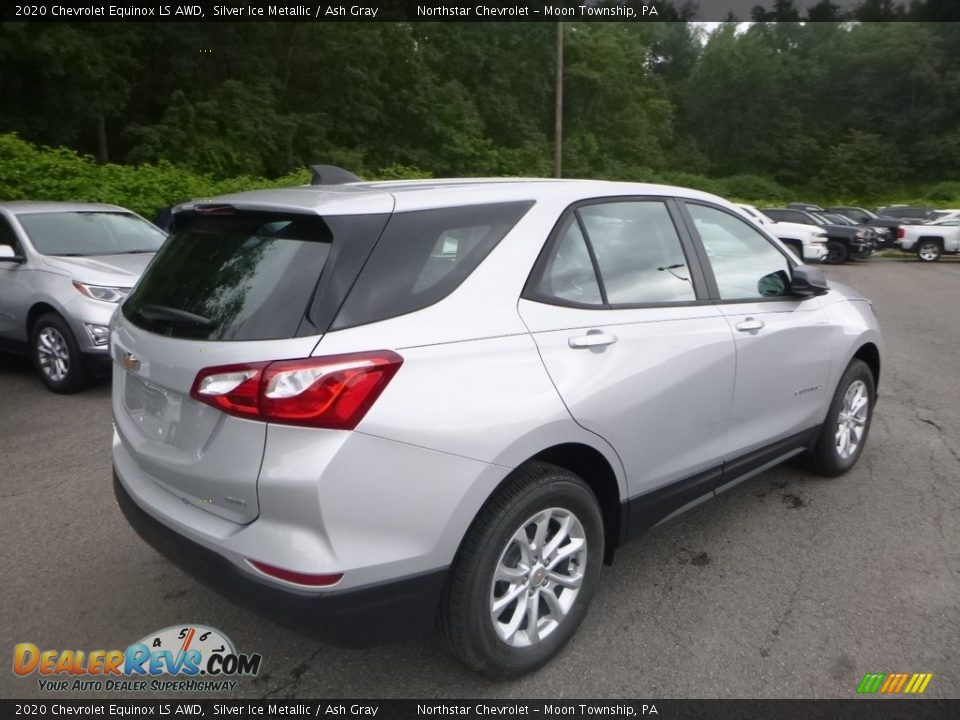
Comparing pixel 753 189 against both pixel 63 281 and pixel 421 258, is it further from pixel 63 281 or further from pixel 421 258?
pixel 421 258

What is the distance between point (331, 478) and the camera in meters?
2.18

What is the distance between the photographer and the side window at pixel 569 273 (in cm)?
277

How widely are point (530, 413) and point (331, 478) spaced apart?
684 mm

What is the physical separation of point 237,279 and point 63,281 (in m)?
4.78

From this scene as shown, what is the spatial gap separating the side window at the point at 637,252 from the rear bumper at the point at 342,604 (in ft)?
4.36

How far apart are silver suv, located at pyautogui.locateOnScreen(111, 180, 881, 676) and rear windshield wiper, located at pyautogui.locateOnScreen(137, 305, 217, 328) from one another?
0.6 inches

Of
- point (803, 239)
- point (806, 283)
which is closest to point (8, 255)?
point (806, 283)

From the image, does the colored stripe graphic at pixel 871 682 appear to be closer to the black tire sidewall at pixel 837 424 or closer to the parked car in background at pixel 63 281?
the black tire sidewall at pixel 837 424

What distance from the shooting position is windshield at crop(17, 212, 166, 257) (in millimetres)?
7074

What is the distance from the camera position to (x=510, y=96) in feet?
132

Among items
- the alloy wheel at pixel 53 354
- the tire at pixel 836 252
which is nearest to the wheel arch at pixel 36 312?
the alloy wheel at pixel 53 354

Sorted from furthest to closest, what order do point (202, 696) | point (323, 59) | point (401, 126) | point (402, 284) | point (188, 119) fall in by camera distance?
point (401, 126)
point (323, 59)
point (188, 119)
point (202, 696)
point (402, 284)

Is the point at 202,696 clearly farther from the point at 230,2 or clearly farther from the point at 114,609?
the point at 230,2

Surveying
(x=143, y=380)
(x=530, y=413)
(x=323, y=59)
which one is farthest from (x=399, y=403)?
(x=323, y=59)
